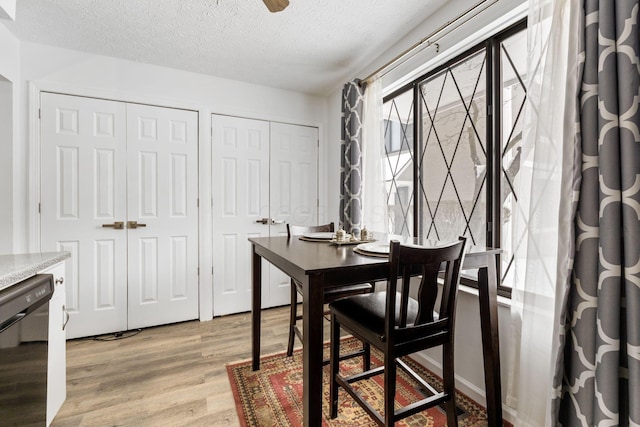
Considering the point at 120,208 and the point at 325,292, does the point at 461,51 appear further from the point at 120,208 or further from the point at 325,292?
the point at 120,208

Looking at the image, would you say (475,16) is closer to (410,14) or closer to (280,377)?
(410,14)

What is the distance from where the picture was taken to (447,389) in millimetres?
1294

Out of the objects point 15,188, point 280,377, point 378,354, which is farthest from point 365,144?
point 15,188

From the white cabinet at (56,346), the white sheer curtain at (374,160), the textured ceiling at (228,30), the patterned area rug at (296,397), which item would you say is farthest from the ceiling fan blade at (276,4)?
the patterned area rug at (296,397)

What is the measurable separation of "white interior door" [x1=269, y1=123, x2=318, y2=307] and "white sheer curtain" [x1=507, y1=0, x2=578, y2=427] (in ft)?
7.66

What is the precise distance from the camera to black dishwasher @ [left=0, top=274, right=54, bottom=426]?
1027mm

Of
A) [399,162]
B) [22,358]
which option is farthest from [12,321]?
[399,162]

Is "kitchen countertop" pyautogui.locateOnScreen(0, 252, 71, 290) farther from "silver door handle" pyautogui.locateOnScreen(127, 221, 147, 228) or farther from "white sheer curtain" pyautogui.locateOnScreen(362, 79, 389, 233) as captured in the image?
"white sheer curtain" pyautogui.locateOnScreen(362, 79, 389, 233)

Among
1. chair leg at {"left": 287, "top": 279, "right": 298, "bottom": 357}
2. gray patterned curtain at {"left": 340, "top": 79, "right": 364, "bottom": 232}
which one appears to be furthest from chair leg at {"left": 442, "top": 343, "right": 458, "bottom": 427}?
gray patterned curtain at {"left": 340, "top": 79, "right": 364, "bottom": 232}

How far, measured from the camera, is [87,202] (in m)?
2.54

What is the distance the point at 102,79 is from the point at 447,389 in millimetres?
3310

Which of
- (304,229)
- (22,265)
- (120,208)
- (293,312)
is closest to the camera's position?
(22,265)

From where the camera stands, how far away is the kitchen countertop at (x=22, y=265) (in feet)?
3.46

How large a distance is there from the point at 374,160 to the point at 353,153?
0.22 metres
